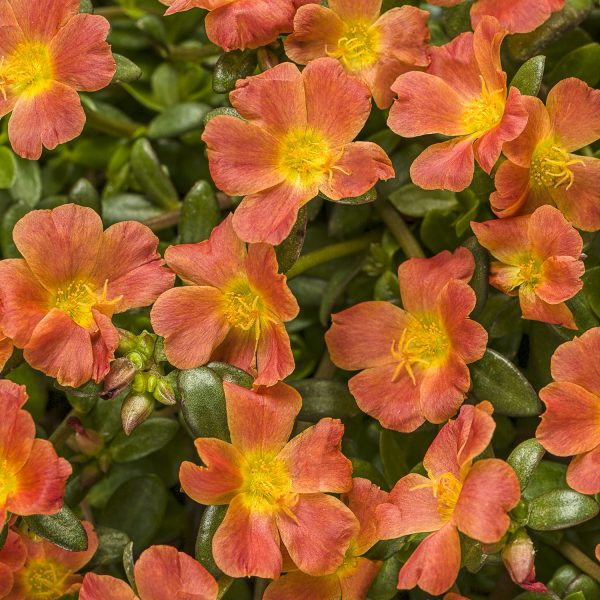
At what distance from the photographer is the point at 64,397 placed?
222 cm

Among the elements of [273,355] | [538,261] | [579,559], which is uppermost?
[538,261]

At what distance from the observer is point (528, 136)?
175cm

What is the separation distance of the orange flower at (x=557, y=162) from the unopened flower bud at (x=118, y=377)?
68 centimetres

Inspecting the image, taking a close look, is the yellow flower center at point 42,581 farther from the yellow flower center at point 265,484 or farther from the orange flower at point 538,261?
the orange flower at point 538,261

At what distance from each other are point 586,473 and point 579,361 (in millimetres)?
182

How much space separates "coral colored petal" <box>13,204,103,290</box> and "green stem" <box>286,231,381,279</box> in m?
0.38

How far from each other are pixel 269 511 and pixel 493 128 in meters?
0.75

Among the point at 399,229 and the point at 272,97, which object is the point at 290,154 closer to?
the point at 272,97

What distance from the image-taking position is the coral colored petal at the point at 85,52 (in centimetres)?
184

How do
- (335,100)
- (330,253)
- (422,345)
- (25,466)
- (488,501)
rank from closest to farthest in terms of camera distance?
(488,501)
(25,466)
(335,100)
(422,345)
(330,253)

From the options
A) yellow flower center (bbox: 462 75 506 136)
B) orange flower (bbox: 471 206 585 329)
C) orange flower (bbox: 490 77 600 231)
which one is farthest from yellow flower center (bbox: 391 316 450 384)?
yellow flower center (bbox: 462 75 506 136)

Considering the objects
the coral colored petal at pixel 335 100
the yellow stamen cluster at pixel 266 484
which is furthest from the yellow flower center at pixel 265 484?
the coral colored petal at pixel 335 100

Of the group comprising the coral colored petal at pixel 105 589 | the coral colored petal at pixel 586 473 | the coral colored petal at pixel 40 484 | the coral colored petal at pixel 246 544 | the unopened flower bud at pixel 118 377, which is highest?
the unopened flower bud at pixel 118 377

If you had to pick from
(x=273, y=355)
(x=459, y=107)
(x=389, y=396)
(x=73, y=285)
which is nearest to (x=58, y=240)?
(x=73, y=285)
